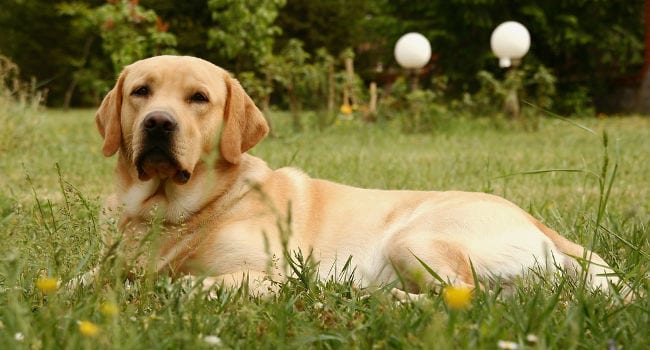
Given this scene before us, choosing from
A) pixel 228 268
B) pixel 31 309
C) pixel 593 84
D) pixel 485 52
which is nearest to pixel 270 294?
pixel 228 268

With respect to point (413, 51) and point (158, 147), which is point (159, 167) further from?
point (413, 51)

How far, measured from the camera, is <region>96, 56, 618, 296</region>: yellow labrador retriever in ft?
9.46

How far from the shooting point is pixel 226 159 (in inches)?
124

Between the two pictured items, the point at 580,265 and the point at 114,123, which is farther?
the point at 114,123

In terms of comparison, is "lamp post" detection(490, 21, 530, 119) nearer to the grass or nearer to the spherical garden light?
the spherical garden light

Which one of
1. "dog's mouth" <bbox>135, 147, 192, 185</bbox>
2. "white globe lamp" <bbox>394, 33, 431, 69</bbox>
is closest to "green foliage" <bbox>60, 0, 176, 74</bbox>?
"white globe lamp" <bbox>394, 33, 431, 69</bbox>

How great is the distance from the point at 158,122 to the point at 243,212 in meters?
0.54

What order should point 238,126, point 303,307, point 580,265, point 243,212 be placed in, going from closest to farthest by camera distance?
point 303,307
point 580,265
point 243,212
point 238,126

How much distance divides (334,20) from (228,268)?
2501 cm

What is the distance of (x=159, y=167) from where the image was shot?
3000 millimetres

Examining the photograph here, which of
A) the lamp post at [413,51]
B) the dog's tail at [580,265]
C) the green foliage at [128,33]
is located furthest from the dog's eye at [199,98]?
the lamp post at [413,51]

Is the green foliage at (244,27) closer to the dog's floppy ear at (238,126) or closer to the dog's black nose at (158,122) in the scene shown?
the dog's floppy ear at (238,126)

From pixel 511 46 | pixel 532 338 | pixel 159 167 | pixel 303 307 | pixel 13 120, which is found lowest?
pixel 13 120

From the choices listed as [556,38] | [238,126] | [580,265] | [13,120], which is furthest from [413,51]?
[580,265]
